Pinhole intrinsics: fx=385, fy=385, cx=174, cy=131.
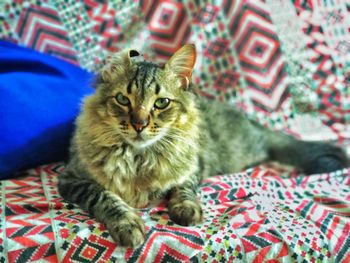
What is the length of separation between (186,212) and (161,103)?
36cm

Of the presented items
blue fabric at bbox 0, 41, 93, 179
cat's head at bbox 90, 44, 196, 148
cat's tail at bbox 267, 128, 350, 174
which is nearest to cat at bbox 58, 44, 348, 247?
cat's head at bbox 90, 44, 196, 148

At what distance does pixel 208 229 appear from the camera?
1.23 m

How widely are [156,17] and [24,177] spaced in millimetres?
969

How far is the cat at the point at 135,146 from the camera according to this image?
3.97ft

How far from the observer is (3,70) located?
5.50 ft

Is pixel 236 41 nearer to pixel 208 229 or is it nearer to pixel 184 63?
pixel 184 63

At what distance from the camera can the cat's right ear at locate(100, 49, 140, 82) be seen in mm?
1285

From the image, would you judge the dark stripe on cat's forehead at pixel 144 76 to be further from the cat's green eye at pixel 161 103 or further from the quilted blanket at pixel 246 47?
the quilted blanket at pixel 246 47

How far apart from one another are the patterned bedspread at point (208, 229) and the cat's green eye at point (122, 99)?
374mm

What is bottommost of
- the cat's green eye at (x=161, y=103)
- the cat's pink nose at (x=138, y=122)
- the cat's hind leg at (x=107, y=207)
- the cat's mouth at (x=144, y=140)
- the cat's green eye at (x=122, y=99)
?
the cat's hind leg at (x=107, y=207)

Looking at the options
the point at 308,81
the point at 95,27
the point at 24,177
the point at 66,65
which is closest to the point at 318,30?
the point at 308,81

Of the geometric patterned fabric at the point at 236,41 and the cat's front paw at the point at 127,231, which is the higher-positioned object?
the geometric patterned fabric at the point at 236,41

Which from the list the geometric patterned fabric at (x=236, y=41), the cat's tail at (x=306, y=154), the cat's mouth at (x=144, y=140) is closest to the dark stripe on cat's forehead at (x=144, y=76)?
the cat's mouth at (x=144, y=140)

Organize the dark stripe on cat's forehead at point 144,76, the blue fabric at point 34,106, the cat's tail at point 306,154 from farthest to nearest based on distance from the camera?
the cat's tail at point 306,154 < the blue fabric at point 34,106 < the dark stripe on cat's forehead at point 144,76
